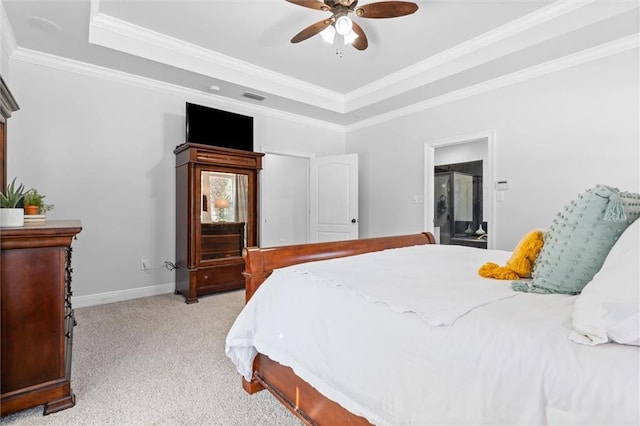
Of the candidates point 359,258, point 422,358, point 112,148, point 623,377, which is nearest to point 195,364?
point 359,258

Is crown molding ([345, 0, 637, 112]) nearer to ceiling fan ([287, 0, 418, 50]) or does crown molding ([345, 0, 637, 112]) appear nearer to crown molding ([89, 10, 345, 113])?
crown molding ([89, 10, 345, 113])

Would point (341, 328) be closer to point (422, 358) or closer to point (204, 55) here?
point (422, 358)

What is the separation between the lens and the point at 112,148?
353 centimetres

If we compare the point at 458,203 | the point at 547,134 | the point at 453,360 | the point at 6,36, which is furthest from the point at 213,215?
the point at 458,203

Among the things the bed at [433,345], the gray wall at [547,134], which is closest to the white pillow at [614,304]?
the bed at [433,345]

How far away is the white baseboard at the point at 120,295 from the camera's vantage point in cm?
334

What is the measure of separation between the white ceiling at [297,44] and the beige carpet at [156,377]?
252 cm

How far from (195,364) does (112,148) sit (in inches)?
104

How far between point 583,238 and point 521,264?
39 cm

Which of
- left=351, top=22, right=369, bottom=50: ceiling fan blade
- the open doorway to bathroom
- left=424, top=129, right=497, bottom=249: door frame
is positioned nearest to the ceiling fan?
left=351, top=22, right=369, bottom=50: ceiling fan blade

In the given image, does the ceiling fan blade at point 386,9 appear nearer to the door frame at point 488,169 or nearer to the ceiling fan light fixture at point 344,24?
the ceiling fan light fixture at point 344,24

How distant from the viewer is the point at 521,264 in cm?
142

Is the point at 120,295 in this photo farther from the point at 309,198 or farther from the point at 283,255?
the point at 309,198

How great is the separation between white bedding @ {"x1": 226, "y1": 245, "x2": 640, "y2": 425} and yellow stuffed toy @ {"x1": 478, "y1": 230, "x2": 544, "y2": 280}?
0.09 m
